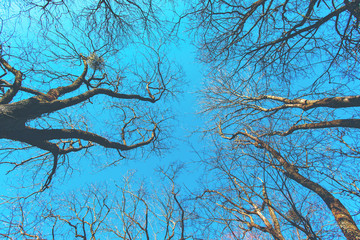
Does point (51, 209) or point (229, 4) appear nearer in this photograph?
point (229, 4)

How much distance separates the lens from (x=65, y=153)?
4355mm

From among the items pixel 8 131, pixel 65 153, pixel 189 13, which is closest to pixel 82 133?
pixel 8 131

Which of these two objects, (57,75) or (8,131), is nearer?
(8,131)

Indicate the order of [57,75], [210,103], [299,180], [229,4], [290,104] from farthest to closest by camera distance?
[210,103]
[57,75]
[290,104]
[299,180]
[229,4]

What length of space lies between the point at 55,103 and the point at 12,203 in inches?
144

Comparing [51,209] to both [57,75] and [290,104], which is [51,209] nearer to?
[57,75]

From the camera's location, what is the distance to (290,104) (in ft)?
13.0

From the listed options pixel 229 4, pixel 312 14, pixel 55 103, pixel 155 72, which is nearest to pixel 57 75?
pixel 55 103

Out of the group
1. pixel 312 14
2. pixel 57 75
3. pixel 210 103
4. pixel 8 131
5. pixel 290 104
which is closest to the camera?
pixel 8 131

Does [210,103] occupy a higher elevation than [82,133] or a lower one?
higher

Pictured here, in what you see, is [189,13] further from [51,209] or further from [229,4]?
[51,209]

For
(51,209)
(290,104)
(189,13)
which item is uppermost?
(189,13)

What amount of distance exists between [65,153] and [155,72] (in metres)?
3.66

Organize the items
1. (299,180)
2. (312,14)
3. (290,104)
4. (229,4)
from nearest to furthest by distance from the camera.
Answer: (312,14)
(229,4)
(299,180)
(290,104)
